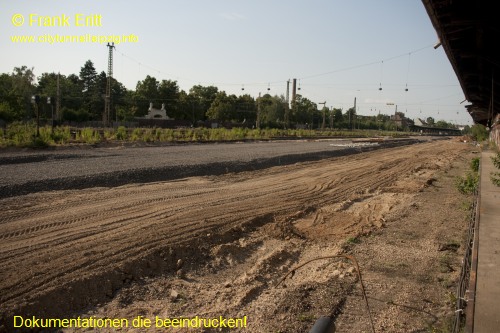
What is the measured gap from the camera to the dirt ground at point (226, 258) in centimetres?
459

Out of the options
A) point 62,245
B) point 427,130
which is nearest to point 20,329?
point 62,245

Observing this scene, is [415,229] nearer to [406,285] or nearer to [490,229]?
[490,229]

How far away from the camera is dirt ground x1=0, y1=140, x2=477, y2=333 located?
459 cm

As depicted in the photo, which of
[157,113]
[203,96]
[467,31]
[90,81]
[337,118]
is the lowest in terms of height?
[467,31]

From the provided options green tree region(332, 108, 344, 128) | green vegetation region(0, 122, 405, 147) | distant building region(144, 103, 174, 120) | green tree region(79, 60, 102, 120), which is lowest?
green vegetation region(0, 122, 405, 147)

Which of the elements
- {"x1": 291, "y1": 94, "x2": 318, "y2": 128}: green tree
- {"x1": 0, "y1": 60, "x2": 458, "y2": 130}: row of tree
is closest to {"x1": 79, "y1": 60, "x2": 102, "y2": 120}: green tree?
{"x1": 0, "y1": 60, "x2": 458, "y2": 130}: row of tree

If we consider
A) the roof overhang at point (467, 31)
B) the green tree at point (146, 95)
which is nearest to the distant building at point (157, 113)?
the green tree at point (146, 95)

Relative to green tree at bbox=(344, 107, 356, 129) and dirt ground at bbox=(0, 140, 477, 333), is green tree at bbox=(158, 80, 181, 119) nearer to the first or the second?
green tree at bbox=(344, 107, 356, 129)

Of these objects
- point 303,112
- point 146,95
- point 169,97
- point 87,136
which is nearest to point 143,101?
point 146,95

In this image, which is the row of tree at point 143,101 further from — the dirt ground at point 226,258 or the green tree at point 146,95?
the dirt ground at point 226,258

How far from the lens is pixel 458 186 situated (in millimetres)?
14375

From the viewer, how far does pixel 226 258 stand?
651 cm

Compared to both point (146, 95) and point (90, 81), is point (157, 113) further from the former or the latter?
point (90, 81)

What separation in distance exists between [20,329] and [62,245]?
2.04m
